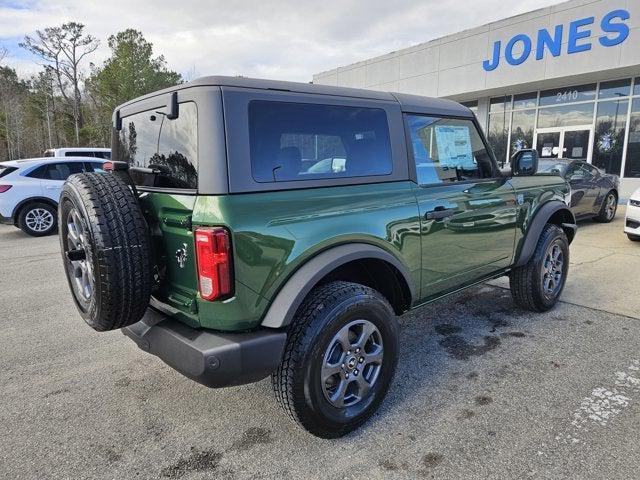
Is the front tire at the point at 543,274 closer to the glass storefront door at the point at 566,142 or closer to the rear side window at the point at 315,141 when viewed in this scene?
the rear side window at the point at 315,141

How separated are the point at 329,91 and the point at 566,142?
47.9 feet

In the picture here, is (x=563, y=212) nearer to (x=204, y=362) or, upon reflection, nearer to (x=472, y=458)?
(x=472, y=458)

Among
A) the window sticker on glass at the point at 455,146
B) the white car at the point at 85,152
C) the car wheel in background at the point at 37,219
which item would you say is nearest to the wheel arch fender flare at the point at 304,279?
the window sticker on glass at the point at 455,146

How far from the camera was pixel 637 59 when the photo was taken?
11508 millimetres

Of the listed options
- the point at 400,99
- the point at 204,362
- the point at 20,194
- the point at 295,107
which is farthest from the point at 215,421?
the point at 20,194

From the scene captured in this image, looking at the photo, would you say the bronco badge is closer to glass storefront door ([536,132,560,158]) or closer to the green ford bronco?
the green ford bronco

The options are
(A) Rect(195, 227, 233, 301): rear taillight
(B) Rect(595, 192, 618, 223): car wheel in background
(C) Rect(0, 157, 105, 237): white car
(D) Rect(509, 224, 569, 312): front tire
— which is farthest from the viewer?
(B) Rect(595, 192, 618, 223): car wheel in background

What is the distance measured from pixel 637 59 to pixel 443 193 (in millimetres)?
12192

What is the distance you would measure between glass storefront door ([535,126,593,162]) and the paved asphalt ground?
1175 centimetres

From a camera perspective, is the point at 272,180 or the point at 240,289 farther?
the point at 272,180

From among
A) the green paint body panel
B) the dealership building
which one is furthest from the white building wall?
the green paint body panel

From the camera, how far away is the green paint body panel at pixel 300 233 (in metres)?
2.03

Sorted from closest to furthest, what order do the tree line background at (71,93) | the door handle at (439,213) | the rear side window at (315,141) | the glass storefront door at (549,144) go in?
the rear side window at (315,141) → the door handle at (439,213) → the glass storefront door at (549,144) → the tree line background at (71,93)

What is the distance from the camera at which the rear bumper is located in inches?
78.8
